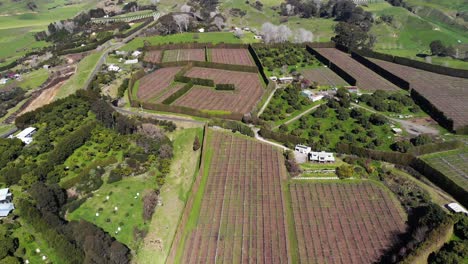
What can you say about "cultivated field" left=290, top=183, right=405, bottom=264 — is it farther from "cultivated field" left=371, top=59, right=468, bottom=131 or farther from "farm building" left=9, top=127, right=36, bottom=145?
"farm building" left=9, top=127, right=36, bottom=145

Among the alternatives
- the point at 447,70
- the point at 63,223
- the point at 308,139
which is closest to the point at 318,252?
the point at 308,139

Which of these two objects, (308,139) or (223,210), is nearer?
(223,210)

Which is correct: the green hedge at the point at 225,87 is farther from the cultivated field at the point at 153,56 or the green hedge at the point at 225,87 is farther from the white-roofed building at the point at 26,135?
the white-roofed building at the point at 26,135

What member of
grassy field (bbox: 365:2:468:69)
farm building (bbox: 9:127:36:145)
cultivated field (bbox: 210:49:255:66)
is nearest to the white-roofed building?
farm building (bbox: 9:127:36:145)

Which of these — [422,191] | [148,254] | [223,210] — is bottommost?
[148,254]

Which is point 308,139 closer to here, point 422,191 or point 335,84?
point 422,191

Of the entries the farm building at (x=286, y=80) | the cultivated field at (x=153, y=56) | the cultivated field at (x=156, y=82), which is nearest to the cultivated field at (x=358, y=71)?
the farm building at (x=286, y=80)

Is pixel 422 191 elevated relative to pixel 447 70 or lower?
lower

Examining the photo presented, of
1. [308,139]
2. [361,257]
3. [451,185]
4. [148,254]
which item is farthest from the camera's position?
[308,139]
